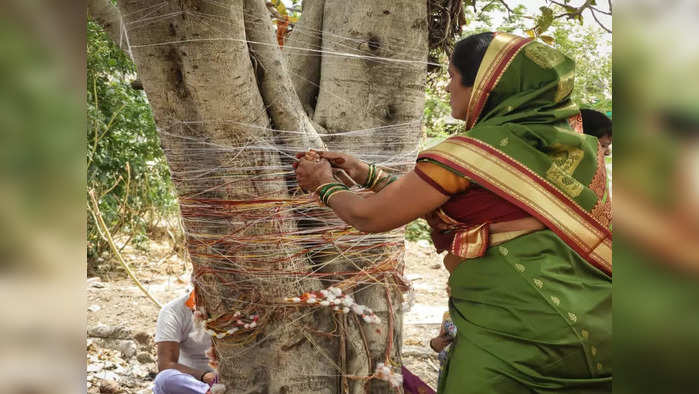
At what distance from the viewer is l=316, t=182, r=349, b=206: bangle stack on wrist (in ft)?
5.67

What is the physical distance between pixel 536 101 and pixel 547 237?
1.10ft

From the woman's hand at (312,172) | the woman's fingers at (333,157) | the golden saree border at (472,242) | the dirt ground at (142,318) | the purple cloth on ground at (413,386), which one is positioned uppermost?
the woman's fingers at (333,157)

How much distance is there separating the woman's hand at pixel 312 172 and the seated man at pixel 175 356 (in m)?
1.59

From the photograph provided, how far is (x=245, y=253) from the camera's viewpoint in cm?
194

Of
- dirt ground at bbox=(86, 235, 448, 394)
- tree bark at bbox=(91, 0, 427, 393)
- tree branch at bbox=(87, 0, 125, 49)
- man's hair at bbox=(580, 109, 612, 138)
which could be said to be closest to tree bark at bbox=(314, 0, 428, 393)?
tree bark at bbox=(91, 0, 427, 393)

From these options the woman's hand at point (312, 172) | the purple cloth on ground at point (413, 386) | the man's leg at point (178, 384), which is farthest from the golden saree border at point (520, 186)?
the man's leg at point (178, 384)

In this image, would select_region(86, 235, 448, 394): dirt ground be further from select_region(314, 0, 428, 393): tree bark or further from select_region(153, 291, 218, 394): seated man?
select_region(314, 0, 428, 393): tree bark

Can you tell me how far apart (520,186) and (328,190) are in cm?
52

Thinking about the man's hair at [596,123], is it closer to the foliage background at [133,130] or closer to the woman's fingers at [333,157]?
the woman's fingers at [333,157]

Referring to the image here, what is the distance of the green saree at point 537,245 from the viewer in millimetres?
1515

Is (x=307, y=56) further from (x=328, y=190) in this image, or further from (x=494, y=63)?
(x=494, y=63)

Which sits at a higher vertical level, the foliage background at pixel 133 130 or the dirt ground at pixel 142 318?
the foliage background at pixel 133 130
